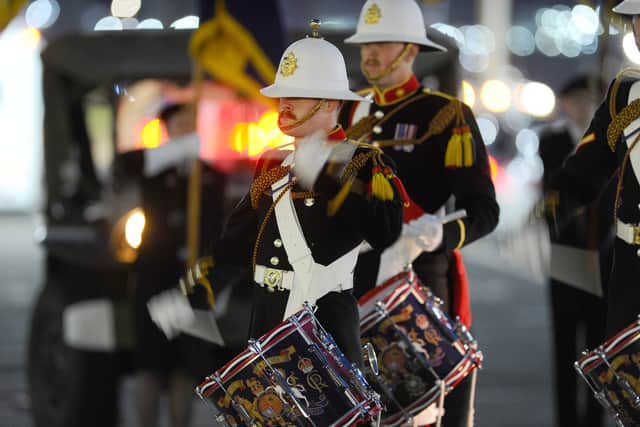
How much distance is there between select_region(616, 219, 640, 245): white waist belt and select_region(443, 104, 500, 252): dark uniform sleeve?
2.13ft

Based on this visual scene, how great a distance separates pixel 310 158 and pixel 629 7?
3.64 ft

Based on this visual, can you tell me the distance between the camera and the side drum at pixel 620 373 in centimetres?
436

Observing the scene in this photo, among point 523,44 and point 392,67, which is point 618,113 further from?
point 523,44

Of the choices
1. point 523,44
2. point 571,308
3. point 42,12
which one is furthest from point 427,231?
point 523,44

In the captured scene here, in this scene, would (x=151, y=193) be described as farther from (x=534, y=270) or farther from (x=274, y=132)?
(x=534, y=270)

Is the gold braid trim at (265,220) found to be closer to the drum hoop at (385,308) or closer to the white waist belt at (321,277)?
the white waist belt at (321,277)

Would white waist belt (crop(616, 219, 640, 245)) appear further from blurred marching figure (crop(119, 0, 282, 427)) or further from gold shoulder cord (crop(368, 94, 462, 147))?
blurred marching figure (crop(119, 0, 282, 427))

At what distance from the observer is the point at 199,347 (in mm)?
7258

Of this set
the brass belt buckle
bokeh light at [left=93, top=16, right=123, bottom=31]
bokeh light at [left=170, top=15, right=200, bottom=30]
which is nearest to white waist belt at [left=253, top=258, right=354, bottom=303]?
the brass belt buckle

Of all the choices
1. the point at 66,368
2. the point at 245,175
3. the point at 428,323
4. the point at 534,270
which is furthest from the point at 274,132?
the point at 534,270

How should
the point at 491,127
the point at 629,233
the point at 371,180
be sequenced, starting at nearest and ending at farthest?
the point at 371,180
the point at 629,233
the point at 491,127

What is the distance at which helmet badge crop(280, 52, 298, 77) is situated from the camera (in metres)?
4.42

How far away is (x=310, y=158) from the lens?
4.29 meters

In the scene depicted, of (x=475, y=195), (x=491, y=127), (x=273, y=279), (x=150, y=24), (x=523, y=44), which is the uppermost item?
(x=150, y=24)
